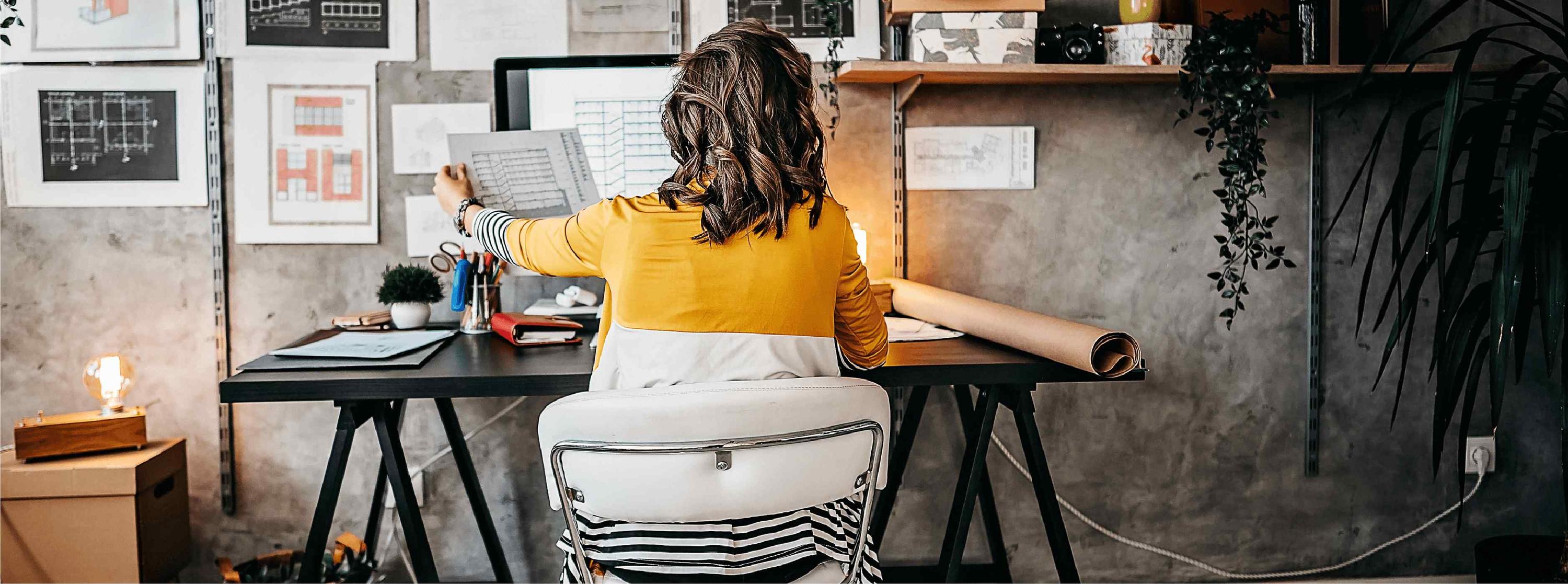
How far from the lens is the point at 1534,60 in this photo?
200cm

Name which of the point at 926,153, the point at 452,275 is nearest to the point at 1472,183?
the point at 926,153

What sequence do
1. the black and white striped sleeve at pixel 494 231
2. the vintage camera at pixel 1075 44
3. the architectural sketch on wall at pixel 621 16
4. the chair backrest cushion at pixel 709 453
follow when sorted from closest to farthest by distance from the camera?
1. the chair backrest cushion at pixel 709 453
2. the black and white striped sleeve at pixel 494 231
3. the vintage camera at pixel 1075 44
4. the architectural sketch on wall at pixel 621 16

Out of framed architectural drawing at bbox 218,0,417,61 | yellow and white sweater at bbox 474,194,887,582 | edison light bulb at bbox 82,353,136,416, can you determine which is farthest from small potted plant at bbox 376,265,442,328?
yellow and white sweater at bbox 474,194,887,582

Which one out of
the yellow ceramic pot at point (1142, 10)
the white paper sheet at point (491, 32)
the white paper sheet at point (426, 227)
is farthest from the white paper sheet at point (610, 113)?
the yellow ceramic pot at point (1142, 10)

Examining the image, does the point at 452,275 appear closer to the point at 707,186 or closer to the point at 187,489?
the point at 187,489

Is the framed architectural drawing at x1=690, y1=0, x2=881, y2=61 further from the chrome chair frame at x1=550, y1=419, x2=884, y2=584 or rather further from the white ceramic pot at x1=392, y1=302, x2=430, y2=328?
the chrome chair frame at x1=550, y1=419, x2=884, y2=584

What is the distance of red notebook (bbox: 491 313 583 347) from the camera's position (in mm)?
1917

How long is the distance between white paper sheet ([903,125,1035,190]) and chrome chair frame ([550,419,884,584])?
49.4 inches

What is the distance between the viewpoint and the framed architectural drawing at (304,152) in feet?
7.66

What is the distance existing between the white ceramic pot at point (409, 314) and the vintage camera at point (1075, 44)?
1541 mm

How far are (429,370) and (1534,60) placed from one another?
7.48 ft

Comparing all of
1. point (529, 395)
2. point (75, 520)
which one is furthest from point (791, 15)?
point (75, 520)

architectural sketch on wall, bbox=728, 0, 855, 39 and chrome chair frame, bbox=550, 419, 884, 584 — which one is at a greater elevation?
architectural sketch on wall, bbox=728, 0, 855, 39

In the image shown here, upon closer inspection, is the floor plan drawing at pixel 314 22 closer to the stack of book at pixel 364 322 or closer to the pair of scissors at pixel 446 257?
the pair of scissors at pixel 446 257
